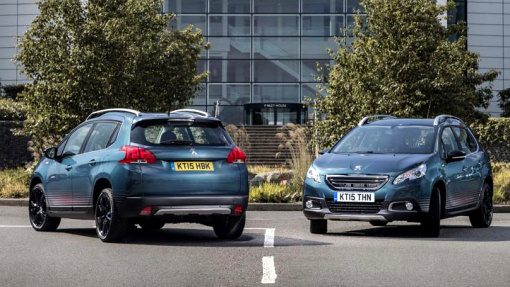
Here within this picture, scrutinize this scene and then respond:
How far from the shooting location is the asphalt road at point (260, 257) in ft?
31.6

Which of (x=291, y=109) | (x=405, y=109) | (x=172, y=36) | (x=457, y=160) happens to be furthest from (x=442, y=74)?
(x=291, y=109)

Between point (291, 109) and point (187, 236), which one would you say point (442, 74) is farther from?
point (291, 109)

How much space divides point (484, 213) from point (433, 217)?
2.39 meters

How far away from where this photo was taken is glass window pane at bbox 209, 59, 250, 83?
5819 centimetres

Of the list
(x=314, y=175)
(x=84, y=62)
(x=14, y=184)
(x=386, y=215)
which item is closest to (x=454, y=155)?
(x=386, y=215)

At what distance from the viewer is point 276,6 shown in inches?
2311

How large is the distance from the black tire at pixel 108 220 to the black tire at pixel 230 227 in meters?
1.42

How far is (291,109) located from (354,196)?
142ft

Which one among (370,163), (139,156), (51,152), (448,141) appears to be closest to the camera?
(139,156)

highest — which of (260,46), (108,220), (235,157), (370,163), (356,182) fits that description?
(260,46)

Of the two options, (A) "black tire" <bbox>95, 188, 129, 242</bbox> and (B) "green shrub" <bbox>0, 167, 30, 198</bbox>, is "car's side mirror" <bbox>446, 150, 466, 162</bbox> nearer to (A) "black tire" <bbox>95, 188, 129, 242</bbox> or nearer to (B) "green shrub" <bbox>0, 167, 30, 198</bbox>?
(A) "black tire" <bbox>95, 188, 129, 242</bbox>

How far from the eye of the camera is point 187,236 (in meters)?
14.3

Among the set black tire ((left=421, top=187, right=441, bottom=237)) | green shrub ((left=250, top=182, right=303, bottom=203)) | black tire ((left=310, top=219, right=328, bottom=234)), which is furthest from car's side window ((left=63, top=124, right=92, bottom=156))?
green shrub ((left=250, top=182, right=303, bottom=203))

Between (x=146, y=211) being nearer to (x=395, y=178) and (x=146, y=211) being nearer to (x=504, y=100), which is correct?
(x=395, y=178)
